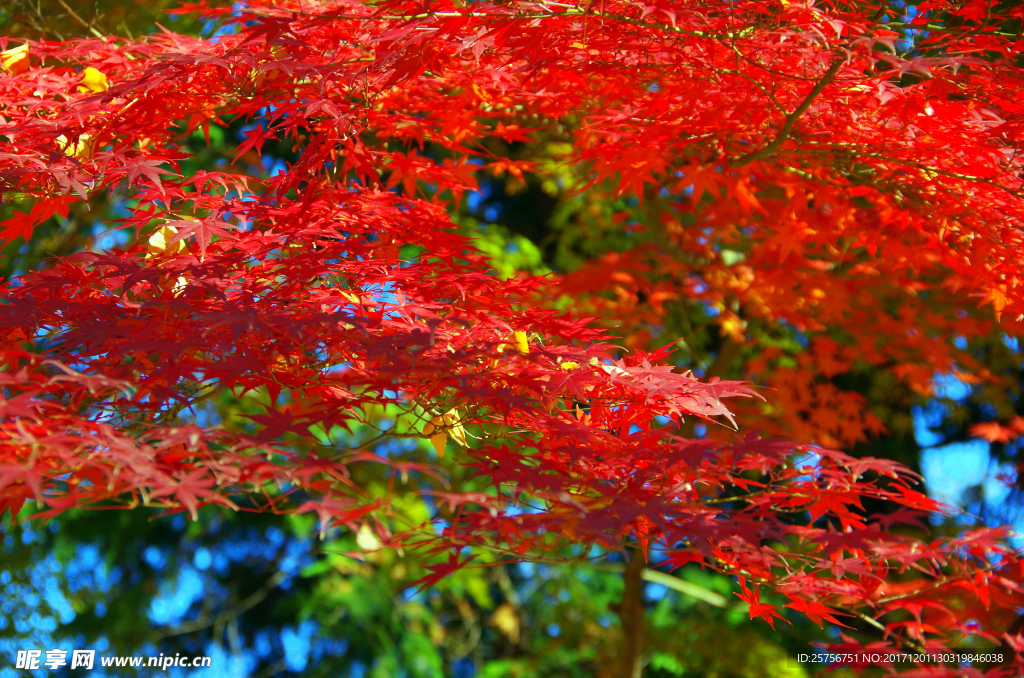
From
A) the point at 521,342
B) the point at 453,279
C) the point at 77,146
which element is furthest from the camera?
the point at 77,146

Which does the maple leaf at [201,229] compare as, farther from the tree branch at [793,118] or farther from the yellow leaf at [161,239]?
the tree branch at [793,118]

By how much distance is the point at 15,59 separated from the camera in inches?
90.7

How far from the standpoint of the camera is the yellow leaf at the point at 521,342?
180cm

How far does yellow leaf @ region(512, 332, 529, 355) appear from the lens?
1.80 m

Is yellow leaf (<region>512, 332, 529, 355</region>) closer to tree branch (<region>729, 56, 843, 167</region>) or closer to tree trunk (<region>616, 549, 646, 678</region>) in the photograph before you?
tree branch (<region>729, 56, 843, 167</region>)

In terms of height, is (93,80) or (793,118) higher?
(793,118)

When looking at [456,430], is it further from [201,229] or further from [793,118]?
[793,118]

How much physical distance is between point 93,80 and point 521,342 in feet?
5.00

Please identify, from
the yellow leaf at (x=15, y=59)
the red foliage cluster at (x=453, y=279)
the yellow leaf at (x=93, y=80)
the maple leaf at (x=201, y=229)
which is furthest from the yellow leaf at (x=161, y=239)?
the yellow leaf at (x=15, y=59)

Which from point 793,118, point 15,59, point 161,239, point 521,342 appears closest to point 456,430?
point 521,342

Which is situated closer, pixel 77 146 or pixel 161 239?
pixel 161 239

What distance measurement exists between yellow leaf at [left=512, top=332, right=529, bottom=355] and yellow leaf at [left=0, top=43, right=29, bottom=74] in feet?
5.70

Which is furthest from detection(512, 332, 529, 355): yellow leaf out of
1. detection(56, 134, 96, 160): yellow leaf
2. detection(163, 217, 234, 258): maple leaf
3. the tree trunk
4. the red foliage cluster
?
the tree trunk

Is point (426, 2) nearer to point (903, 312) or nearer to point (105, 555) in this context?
point (903, 312)
